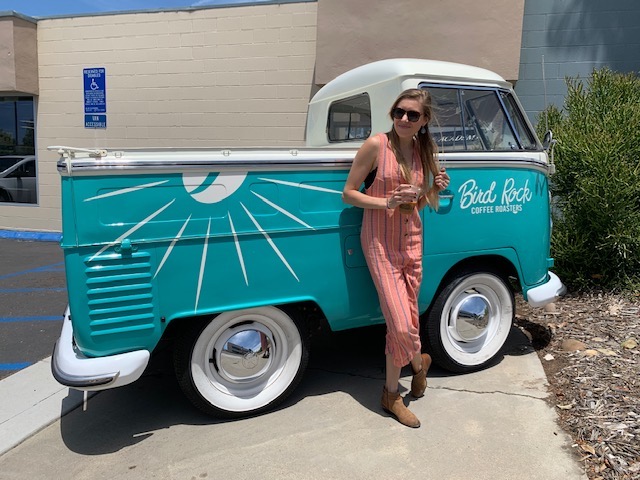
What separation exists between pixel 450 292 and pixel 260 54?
635 centimetres

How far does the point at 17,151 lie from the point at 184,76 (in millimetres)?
4068

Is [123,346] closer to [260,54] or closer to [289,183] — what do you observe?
[289,183]

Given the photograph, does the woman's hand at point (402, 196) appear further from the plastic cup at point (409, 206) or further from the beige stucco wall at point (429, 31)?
the beige stucco wall at point (429, 31)

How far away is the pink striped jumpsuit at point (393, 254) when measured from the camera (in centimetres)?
295

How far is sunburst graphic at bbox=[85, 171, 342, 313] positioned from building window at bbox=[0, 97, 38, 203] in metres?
8.74

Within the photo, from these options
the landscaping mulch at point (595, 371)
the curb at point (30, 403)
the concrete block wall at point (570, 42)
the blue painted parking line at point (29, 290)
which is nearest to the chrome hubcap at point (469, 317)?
the landscaping mulch at point (595, 371)

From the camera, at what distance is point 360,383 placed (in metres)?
3.65

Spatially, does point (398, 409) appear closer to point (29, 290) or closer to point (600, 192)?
point (600, 192)

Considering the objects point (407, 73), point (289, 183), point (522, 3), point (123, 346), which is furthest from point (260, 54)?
point (123, 346)

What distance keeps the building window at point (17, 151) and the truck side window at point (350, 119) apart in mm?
7868

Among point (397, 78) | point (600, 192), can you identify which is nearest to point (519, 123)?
point (397, 78)

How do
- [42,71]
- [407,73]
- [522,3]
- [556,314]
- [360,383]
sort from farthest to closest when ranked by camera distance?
1. [42,71]
2. [522,3]
3. [556,314]
4. [360,383]
5. [407,73]

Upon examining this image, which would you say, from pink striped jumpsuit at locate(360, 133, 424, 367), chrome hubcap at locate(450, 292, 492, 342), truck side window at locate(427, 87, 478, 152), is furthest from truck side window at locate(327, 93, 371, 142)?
chrome hubcap at locate(450, 292, 492, 342)

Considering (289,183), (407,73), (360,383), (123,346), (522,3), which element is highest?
(522,3)
